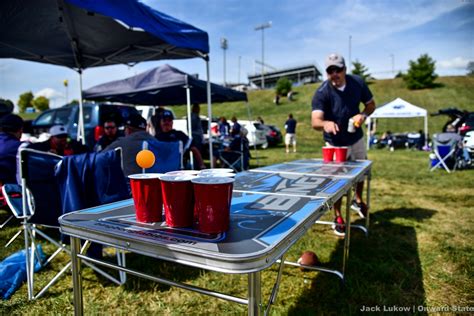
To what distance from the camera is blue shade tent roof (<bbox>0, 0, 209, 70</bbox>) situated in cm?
335

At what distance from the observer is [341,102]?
2977 millimetres

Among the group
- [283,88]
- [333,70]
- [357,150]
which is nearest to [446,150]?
[357,150]

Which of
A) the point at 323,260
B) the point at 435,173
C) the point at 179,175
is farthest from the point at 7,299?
the point at 435,173

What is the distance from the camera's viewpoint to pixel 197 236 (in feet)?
2.80

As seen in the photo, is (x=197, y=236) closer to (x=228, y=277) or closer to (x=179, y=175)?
(x=179, y=175)

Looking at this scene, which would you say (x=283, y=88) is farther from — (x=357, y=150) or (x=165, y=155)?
(x=165, y=155)

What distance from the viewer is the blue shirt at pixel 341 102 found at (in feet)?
9.79

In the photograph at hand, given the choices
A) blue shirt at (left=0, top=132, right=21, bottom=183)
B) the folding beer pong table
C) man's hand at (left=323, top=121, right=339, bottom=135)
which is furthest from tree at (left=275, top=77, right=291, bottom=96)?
the folding beer pong table

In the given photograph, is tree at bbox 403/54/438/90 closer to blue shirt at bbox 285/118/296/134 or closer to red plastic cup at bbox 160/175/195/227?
blue shirt at bbox 285/118/296/134

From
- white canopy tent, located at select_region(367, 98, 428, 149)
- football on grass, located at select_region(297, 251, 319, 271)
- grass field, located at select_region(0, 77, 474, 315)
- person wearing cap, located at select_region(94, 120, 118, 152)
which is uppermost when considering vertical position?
white canopy tent, located at select_region(367, 98, 428, 149)

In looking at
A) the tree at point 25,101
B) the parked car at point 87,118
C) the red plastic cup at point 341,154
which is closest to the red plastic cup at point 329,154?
the red plastic cup at point 341,154

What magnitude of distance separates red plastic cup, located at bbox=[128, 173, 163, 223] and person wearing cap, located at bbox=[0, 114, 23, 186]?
2614mm

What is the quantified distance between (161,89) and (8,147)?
13.4 feet

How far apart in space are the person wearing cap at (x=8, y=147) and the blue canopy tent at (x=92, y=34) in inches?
51.8
